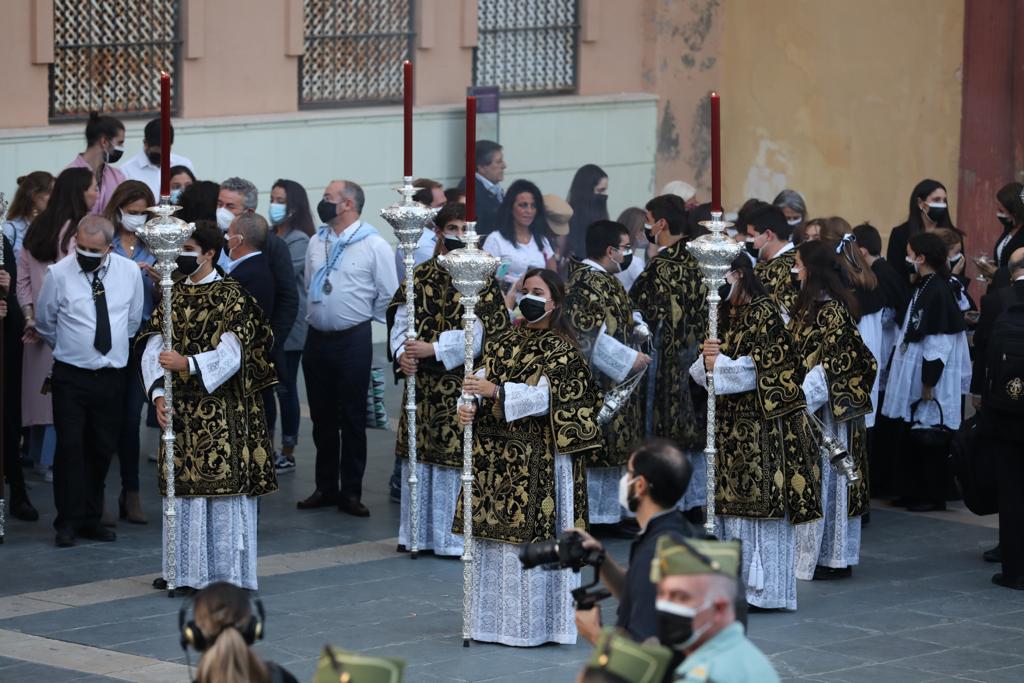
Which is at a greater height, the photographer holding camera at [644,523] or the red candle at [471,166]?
the red candle at [471,166]

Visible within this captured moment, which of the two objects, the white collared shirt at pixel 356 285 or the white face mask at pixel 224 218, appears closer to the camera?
the white collared shirt at pixel 356 285

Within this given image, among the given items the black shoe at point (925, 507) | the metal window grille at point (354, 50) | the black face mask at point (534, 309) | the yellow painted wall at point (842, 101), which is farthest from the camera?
the yellow painted wall at point (842, 101)

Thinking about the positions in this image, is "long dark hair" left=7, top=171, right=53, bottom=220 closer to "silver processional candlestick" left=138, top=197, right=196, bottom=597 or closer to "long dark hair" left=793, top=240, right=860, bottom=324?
"silver processional candlestick" left=138, top=197, right=196, bottom=597

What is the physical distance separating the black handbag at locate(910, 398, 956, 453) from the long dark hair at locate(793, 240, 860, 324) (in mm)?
1992

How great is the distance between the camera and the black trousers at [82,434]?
1054 cm

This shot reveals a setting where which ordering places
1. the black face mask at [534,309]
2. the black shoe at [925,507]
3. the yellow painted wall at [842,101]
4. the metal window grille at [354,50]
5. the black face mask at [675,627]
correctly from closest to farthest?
the black face mask at [675,627] < the black face mask at [534,309] < the black shoe at [925,507] < the metal window grille at [354,50] < the yellow painted wall at [842,101]

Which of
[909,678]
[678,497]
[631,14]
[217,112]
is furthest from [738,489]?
[631,14]

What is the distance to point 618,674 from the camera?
4.86m

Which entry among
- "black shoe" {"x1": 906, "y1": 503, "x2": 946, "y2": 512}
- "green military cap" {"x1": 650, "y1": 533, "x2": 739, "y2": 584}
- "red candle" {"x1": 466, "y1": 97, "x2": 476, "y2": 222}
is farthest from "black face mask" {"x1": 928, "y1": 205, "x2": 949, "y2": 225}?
"green military cap" {"x1": 650, "y1": 533, "x2": 739, "y2": 584}

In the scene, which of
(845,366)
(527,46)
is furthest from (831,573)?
(527,46)

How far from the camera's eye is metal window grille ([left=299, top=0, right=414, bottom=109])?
56.5ft

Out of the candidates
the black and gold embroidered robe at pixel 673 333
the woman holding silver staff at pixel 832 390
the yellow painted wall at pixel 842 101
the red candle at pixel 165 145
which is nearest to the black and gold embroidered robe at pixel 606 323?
the black and gold embroidered robe at pixel 673 333

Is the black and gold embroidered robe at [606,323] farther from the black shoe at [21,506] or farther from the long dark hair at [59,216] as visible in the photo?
the black shoe at [21,506]

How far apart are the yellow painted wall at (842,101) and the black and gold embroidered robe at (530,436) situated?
10.0 m
